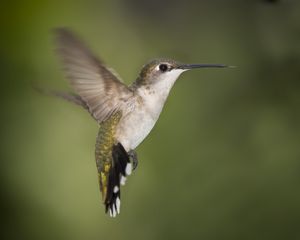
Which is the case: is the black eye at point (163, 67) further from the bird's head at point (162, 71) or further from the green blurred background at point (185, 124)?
the green blurred background at point (185, 124)

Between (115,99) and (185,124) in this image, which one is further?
(185,124)

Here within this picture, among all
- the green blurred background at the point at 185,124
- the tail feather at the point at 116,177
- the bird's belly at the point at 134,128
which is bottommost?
the green blurred background at the point at 185,124

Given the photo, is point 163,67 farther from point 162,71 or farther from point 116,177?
point 116,177

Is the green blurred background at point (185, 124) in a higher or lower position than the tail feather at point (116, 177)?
lower

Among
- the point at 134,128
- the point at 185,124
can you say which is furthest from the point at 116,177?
the point at 185,124

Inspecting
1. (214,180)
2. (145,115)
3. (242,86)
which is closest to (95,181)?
(214,180)

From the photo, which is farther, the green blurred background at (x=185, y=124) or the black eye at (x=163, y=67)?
the green blurred background at (x=185, y=124)

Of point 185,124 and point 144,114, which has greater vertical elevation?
point 144,114

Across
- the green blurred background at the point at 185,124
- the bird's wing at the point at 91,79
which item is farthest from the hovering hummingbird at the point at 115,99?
the green blurred background at the point at 185,124
